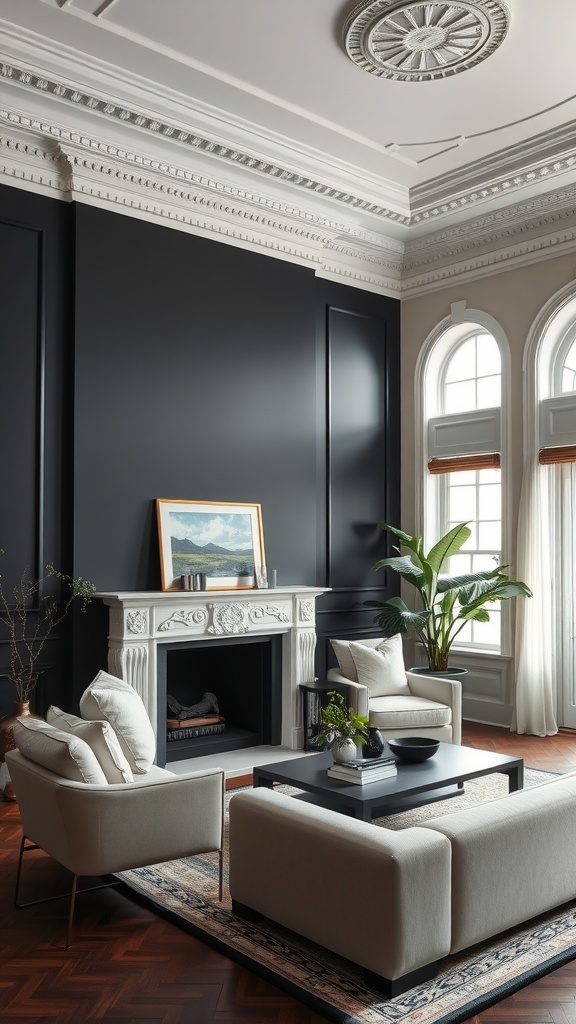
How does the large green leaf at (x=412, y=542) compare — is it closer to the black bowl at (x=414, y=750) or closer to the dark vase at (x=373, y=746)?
the black bowl at (x=414, y=750)

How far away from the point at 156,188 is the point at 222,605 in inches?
119

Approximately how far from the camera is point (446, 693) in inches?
237

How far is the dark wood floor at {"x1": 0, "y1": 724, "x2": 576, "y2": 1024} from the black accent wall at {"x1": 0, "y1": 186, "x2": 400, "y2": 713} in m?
2.26

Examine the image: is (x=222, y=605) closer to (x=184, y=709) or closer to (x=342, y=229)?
(x=184, y=709)

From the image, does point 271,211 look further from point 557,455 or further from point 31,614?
point 31,614

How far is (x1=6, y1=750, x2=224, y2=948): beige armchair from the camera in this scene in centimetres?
326

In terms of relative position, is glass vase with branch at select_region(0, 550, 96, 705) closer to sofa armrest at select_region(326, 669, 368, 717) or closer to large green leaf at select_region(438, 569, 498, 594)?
sofa armrest at select_region(326, 669, 368, 717)

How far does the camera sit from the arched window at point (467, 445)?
7578 millimetres

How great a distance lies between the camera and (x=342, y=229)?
7258mm

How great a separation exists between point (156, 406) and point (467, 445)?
10.0ft

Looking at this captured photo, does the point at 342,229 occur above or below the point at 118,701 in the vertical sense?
above

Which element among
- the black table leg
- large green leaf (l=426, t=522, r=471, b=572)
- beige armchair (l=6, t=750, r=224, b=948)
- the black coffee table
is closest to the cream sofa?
beige armchair (l=6, t=750, r=224, b=948)

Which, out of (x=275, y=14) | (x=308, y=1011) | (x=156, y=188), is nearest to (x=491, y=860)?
(x=308, y=1011)

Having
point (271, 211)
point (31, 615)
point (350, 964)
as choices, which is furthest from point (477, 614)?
point (350, 964)
